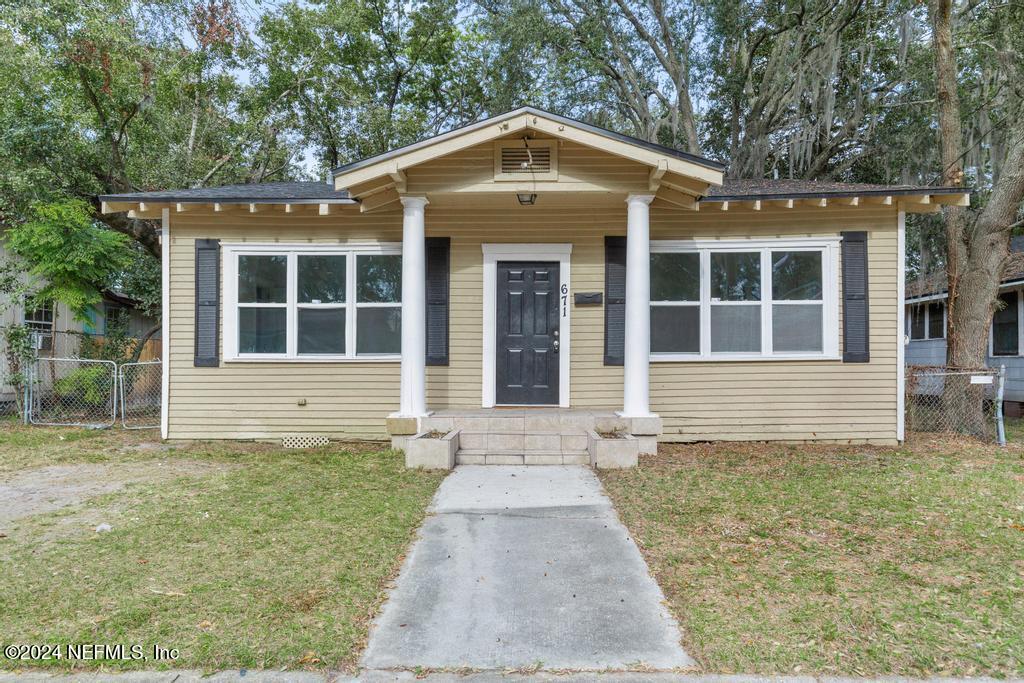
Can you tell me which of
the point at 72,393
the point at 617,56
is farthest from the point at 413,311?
the point at 617,56

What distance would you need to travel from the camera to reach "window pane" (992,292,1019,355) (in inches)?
501

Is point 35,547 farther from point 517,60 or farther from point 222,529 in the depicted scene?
point 517,60

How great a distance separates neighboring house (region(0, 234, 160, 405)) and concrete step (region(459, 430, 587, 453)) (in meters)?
6.96

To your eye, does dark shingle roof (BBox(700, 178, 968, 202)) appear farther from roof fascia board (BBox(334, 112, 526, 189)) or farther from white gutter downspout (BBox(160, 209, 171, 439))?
white gutter downspout (BBox(160, 209, 171, 439))

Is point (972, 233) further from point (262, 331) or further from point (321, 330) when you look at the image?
point (262, 331)

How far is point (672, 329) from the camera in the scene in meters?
7.43

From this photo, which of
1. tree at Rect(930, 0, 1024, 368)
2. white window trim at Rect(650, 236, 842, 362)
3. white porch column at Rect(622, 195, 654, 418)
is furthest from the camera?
tree at Rect(930, 0, 1024, 368)

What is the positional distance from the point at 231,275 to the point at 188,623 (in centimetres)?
560

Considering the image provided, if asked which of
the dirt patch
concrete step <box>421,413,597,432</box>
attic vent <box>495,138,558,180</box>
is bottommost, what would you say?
the dirt patch

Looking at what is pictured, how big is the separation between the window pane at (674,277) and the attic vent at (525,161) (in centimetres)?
194

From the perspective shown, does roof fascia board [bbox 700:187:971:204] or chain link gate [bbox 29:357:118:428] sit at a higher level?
roof fascia board [bbox 700:187:971:204]

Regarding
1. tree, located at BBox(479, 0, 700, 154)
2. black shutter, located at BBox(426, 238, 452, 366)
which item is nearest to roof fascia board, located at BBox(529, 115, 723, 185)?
black shutter, located at BBox(426, 238, 452, 366)

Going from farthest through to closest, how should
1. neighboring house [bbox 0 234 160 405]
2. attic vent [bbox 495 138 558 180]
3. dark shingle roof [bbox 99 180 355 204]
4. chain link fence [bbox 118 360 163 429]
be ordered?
neighboring house [bbox 0 234 160 405]
chain link fence [bbox 118 360 163 429]
dark shingle roof [bbox 99 180 355 204]
attic vent [bbox 495 138 558 180]

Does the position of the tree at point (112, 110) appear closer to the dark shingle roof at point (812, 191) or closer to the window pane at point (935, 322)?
the dark shingle roof at point (812, 191)
